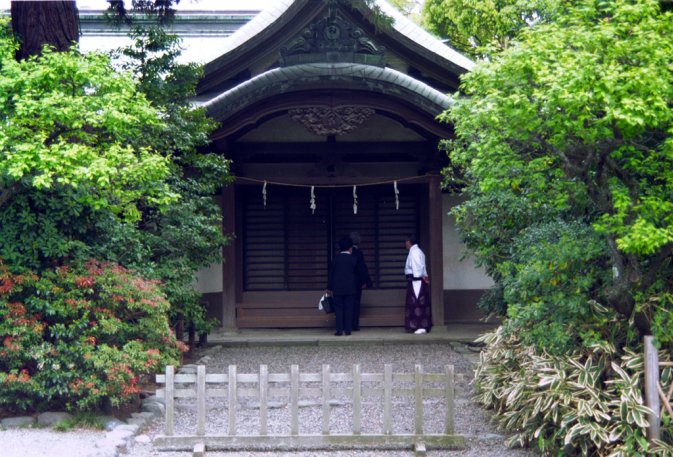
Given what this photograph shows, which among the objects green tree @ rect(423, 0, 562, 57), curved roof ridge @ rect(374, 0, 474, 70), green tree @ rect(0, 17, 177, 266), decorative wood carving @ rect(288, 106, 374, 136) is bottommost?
green tree @ rect(0, 17, 177, 266)

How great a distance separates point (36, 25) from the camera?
8469 millimetres

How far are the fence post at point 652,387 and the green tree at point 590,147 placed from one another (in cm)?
18

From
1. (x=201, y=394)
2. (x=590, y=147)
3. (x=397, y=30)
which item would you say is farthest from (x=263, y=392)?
(x=397, y=30)

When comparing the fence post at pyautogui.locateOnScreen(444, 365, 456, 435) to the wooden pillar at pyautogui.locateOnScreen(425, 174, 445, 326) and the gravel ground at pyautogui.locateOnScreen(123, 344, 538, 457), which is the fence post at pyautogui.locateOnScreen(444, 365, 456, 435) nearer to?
the gravel ground at pyautogui.locateOnScreen(123, 344, 538, 457)

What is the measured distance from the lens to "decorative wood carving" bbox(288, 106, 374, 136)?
12836 mm

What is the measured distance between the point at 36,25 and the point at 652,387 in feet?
22.5

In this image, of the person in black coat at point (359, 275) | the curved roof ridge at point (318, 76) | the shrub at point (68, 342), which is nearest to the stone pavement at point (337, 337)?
the person in black coat at point (359, 275)

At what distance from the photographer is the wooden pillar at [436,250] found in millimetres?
13766

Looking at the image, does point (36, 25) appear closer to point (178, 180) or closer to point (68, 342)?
point (178, 180)

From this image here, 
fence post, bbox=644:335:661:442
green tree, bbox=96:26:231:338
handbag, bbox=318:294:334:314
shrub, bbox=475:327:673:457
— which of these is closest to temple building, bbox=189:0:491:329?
handbag, bbox=318:294:334:314

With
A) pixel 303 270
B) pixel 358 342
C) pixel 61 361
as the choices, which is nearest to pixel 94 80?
pixel 61 361

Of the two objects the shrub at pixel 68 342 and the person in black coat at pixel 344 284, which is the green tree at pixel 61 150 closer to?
the shrub at pixel 68 342

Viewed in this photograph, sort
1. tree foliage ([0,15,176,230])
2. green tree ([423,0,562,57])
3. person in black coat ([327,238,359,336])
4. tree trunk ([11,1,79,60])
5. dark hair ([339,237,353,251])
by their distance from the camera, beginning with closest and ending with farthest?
tree foliage ([0,15,176,230]), tree trunk ([11,1,79,60]), person in black coat ([327,238,359,336]), dark hair ([339,237,353,251]), green tree ([423,0,562,57])

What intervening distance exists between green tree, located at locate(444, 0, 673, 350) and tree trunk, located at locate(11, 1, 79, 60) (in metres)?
4.45
